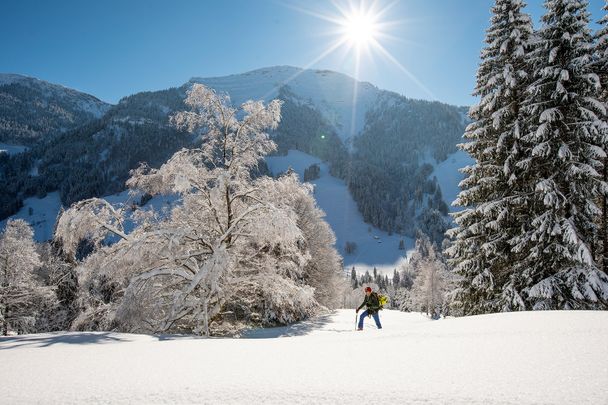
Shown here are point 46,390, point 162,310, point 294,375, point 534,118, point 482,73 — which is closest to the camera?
point 46,390

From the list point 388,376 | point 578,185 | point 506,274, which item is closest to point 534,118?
point 578,185

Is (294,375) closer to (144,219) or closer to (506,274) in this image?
(144,219)

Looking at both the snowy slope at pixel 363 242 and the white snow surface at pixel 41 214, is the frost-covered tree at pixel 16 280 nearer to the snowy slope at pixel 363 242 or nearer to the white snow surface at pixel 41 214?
the snowy slope at pixel 363 242

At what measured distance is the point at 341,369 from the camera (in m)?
4.16

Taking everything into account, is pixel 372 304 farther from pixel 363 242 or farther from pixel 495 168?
pixel 363 242

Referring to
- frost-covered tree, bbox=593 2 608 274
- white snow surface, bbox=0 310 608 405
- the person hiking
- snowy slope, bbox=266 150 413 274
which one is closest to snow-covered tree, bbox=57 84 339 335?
the person hiking

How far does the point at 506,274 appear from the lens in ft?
46.6

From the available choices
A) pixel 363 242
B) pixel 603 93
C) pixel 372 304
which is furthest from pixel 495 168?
pixel 363 242

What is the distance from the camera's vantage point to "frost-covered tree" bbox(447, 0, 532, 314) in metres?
14.2

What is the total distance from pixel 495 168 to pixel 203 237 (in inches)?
475

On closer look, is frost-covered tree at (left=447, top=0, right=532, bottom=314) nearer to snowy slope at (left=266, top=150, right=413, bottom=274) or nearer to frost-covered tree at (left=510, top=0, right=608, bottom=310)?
frost-covered tree at (left=510, top=0, right=608, bottom=310)

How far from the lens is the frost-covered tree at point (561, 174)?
12164 millimetres

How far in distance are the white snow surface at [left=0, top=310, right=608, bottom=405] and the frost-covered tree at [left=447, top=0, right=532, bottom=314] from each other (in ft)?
27.1

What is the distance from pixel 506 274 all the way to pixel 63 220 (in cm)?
1596
